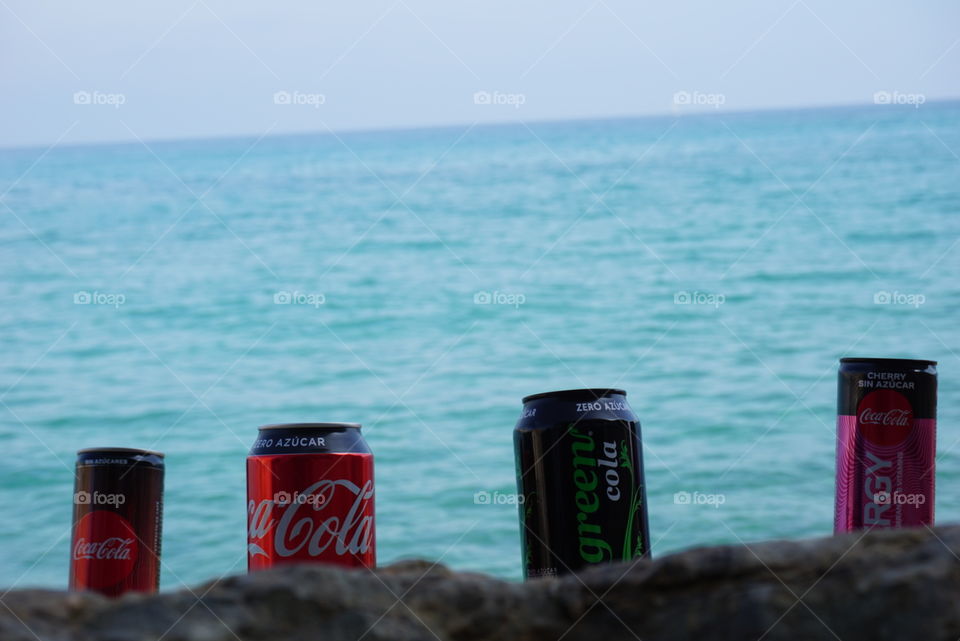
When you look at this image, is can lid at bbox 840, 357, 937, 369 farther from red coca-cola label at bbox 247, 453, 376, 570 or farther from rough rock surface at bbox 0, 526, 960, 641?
red coca-cola label at bbox 247, 453, 376, 570

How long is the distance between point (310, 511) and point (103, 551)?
38cm

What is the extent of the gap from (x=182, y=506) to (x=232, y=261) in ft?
19.1

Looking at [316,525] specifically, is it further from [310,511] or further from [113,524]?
[113,524]

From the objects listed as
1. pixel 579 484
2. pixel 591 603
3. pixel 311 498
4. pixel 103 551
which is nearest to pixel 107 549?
pixel 103 551

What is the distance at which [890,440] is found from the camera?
1645 millimetres

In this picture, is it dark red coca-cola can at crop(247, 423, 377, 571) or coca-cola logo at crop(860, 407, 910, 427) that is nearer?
dark red coca-cola can at crop(247, 423, 377, 571)

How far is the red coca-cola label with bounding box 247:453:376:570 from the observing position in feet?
5.03

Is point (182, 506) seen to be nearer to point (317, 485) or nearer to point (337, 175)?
point (317, 485)

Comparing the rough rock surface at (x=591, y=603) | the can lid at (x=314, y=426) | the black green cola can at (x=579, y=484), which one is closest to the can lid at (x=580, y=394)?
the black green cola can at (x=579, y=484)

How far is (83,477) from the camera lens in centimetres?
172

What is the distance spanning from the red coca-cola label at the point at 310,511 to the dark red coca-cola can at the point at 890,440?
0.76 metres

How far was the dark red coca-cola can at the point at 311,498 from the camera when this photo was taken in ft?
5.04

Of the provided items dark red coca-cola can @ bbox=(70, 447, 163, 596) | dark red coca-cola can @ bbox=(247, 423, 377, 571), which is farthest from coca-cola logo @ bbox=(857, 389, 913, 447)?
dark red coca-cola can @ bbox=(70, 447, 163, 596)

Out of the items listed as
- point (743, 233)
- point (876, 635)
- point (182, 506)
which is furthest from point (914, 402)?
point (743, 233)
